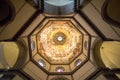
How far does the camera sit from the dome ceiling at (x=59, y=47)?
17000 mm

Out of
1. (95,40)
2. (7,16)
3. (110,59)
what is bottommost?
(110,59)

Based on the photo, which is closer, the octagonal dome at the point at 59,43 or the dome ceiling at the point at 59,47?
the dome ceiling at the point at 59,47

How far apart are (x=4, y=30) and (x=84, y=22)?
13.5 feet

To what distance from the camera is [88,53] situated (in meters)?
16.0

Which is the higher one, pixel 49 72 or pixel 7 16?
pixel 7 16

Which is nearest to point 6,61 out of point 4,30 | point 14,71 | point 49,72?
point 14,71

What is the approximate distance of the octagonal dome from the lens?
17.9 meters

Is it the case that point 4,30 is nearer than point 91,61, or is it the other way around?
point 4,30

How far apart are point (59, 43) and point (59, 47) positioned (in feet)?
0.98

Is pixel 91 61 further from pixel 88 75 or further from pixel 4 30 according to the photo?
pixel 4 30

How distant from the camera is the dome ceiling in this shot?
1700 centimetres

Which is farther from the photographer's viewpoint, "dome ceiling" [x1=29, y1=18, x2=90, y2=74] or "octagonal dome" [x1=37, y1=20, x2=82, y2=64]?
"octagonal dome" [x1=37, y1=20, x2=82, y2=64]

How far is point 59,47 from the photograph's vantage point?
19406 mm

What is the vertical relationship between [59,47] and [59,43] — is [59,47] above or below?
below
